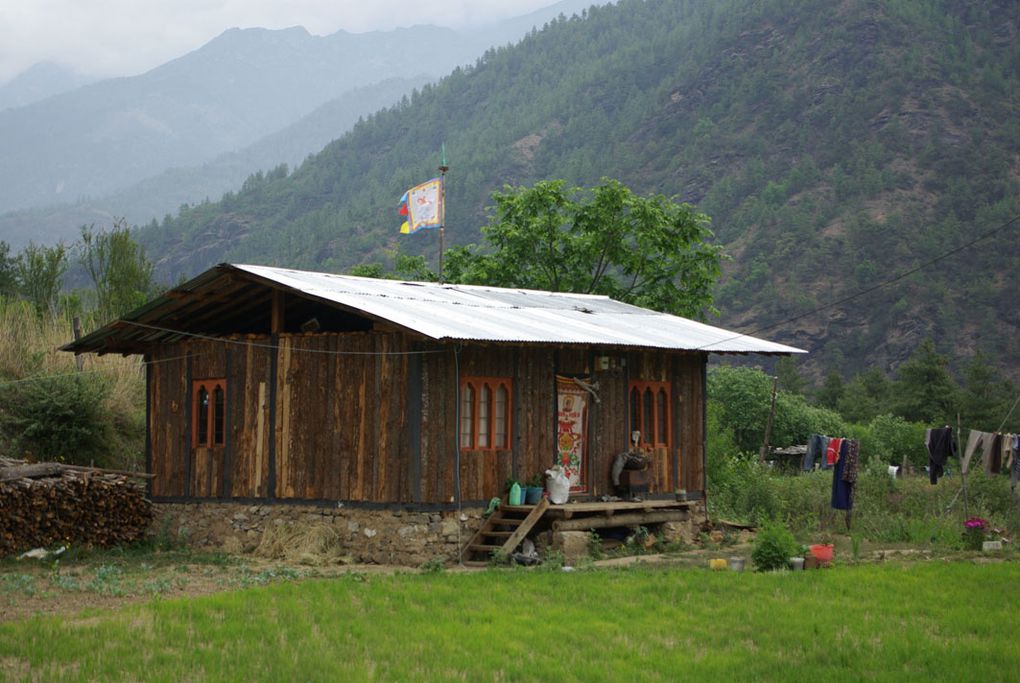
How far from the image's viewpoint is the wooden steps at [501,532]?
58.5 feet

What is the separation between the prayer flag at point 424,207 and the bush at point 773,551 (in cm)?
1074

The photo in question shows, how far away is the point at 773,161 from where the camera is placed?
3959 inches

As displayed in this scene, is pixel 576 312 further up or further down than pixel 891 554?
further up

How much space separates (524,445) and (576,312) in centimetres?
471

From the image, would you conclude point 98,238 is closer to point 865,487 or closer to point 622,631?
point 865,487

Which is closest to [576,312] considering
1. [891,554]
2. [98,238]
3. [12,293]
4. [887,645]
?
[891,554]

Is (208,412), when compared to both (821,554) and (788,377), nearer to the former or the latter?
(821,554)

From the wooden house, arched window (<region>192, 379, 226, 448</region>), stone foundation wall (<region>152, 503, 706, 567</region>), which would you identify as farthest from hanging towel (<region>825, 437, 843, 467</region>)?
arched window (<region>192, 379, 226, 448</region>)

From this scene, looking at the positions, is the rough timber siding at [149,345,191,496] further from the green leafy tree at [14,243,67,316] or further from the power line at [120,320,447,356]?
the green leafy tree at [14,243,67,316]

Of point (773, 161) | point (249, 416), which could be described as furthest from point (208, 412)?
point (773, 161)

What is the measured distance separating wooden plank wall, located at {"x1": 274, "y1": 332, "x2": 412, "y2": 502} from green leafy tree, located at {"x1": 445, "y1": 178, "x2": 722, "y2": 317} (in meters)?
16.7

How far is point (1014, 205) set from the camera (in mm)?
88312

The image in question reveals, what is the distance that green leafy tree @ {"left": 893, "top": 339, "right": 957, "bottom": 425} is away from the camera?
54625 mm

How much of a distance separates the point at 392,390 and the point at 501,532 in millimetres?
2712
